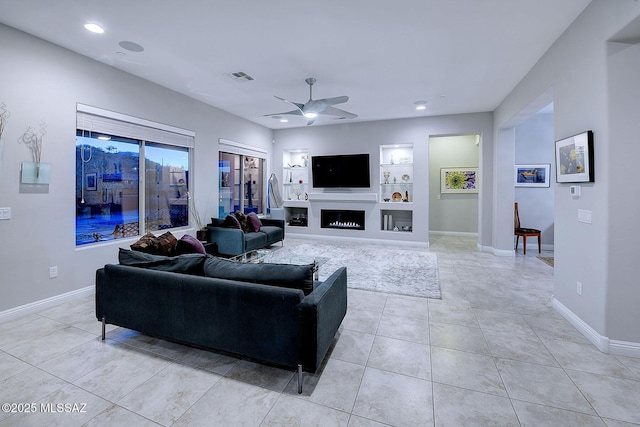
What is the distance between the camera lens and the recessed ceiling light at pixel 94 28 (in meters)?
2.96

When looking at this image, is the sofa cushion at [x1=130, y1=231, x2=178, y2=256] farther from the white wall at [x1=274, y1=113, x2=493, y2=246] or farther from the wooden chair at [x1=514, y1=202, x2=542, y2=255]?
the wooden chair at [x1=514, y1=202, x2=542, y2=255]

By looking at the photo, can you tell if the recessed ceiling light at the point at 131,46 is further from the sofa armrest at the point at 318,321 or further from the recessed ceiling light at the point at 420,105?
the recessed ceiling light at the point at 420,105

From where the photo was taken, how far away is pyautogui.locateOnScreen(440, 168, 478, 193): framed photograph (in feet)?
26.8

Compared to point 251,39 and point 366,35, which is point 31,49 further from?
point 366,35

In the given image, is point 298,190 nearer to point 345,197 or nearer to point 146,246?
point 345,197

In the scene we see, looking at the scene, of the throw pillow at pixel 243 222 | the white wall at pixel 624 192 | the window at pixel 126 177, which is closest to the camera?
the white wall at pixel 624 192

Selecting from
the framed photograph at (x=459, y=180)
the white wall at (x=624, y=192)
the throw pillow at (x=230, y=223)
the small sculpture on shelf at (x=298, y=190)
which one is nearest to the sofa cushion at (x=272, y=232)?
the throw pillow at (x=230, y=223)

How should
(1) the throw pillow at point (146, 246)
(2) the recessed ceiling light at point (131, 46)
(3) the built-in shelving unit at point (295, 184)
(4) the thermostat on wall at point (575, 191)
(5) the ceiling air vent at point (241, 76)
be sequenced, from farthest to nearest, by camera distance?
1. (3) the built-in shelving unit at point (295, 184)
2. (5) the ceiling air vent at point (241, 76)
3. (2) the recessed ceiling light at point (131, 46)
4. (1) the throw pillow at point (146, 246)
5. (4) the thermostat on wall at point (575, 191)

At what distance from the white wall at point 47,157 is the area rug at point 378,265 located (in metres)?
2.59

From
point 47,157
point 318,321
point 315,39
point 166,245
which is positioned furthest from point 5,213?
point 315,39

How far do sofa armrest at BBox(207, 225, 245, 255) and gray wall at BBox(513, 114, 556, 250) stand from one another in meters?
6.13

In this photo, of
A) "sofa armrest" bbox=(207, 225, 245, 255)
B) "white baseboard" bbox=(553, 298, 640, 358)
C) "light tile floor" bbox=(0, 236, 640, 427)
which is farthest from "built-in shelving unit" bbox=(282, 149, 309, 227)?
"white baseboard" bbox=(553, 298, 640, 358)

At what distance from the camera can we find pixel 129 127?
424 centimetres

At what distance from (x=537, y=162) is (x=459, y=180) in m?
2.13
